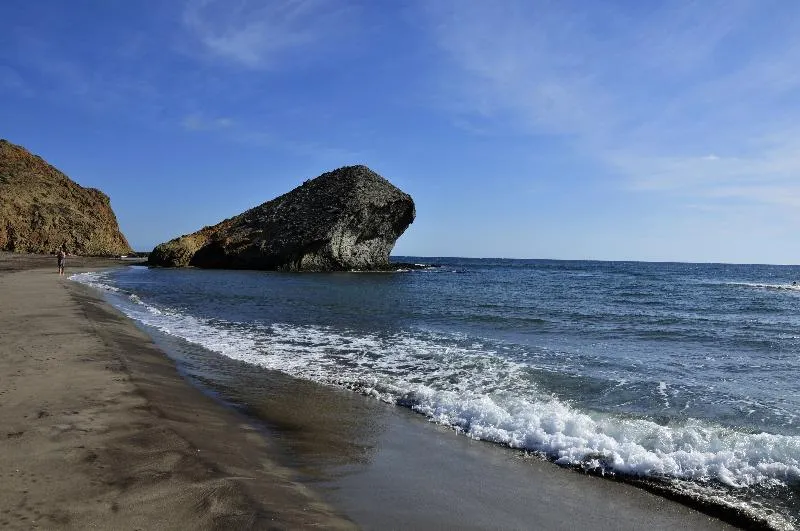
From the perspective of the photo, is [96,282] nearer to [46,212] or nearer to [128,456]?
[128,456]

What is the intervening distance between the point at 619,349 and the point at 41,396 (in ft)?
38.4

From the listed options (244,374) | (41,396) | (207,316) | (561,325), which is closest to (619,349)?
(561,325)

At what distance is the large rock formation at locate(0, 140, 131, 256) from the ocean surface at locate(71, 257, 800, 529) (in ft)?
180

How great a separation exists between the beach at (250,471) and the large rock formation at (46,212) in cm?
7007

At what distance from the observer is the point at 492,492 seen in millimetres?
4551

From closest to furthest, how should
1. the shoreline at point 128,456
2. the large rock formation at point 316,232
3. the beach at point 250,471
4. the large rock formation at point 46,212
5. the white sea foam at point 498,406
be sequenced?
the shoreline at point 128,456, the beach at point 250,471, the white sea foam at point 498,406, the large rock formation at point 316,232, the large rock formation at point 46,212

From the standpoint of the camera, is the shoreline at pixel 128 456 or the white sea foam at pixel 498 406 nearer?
the shoreline at pixel 128 456

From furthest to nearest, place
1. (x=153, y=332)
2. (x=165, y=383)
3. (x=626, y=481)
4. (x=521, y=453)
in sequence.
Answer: (x=153, y=332) → (x=165, y=383) → (x=521, y=453) → (x=626, y=481)

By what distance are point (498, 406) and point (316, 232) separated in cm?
4472

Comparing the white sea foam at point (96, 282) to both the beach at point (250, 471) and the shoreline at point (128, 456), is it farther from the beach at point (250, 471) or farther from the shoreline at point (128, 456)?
the beach at point (250, 471)

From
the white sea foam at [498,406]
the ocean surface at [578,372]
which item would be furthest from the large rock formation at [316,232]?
the white sea foam at [498,406]

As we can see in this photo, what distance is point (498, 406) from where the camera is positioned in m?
7.34

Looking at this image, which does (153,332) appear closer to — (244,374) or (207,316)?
(207,316)

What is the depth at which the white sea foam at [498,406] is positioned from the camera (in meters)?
5.29
